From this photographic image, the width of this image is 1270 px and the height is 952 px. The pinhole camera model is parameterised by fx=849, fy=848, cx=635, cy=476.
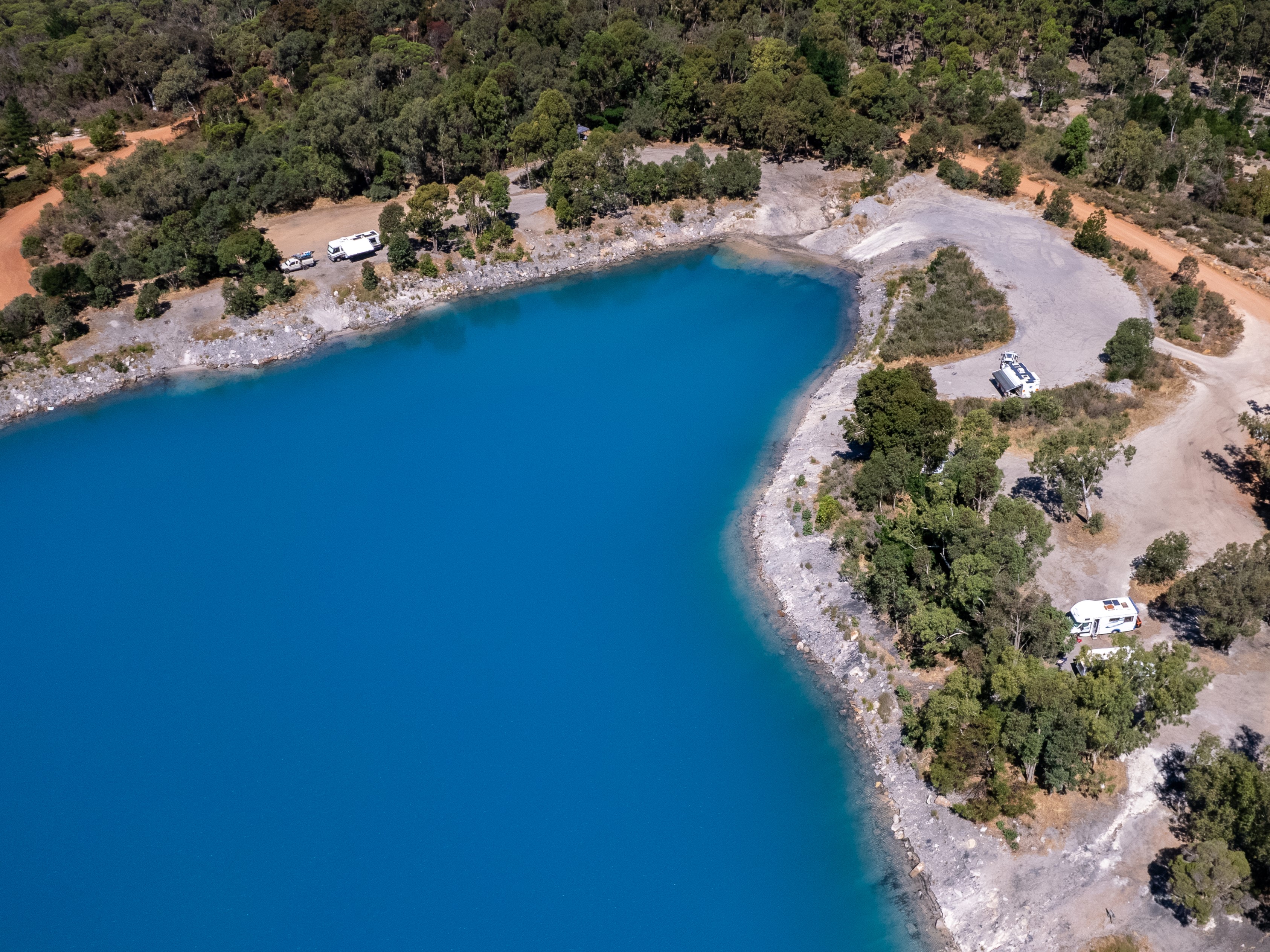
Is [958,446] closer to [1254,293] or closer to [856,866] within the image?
[856,866]

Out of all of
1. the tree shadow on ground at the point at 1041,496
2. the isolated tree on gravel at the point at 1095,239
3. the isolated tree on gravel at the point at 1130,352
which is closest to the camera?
the tree shadow on ground at the point at 1041,496

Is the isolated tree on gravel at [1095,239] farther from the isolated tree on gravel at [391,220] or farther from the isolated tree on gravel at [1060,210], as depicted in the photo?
the isolated tree on gravel at [391,220]

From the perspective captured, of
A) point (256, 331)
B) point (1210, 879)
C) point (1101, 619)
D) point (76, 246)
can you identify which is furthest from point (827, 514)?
point (76, 246)

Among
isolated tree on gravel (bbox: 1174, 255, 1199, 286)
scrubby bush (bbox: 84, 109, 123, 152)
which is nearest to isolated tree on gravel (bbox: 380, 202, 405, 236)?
scrubby bush (bbox: 84, 109, 123, 152)

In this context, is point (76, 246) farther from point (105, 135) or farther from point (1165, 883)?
point (1165, 883)

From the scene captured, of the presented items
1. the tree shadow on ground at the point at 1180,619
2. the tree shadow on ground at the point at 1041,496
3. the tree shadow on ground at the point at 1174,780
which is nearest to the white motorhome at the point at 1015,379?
the tree shadow on ground at the point at 1041,496

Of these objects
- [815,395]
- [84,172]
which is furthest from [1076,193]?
[84,172]

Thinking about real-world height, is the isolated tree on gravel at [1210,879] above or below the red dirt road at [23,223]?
below
